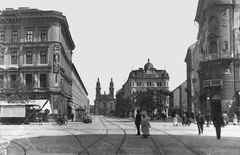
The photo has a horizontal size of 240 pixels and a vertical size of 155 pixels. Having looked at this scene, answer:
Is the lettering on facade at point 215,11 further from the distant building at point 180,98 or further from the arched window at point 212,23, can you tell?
the distant building at point 180,98

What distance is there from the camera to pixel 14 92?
47156 mm

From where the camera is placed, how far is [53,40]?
54.5 metres

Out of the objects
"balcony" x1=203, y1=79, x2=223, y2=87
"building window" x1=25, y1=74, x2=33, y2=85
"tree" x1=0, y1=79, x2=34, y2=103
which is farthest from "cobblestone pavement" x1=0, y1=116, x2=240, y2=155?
"building window" x1=25, y1=74, x2=33, y2=85

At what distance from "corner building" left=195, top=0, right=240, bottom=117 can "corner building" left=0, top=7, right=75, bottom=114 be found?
72.1 feet

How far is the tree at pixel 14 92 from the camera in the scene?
45.0 meters

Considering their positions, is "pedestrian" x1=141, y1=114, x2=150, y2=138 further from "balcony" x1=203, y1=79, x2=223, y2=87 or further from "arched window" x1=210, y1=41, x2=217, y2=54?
"arched window" x1=210, y1=41, x2=217, y2=54

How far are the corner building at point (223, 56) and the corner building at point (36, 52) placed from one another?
72.1ft

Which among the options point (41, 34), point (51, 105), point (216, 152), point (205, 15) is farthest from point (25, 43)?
point (216, 152)

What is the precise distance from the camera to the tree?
45.0 meters

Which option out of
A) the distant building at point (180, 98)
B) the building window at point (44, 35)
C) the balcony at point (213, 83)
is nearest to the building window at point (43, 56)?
the building window at point (44, 35)

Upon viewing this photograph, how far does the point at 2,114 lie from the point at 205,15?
3025 centimetres

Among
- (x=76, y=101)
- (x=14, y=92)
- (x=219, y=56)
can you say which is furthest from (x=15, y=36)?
(x=76, y=101)

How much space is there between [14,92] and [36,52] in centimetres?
920

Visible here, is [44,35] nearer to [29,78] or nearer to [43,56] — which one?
[43,56]
